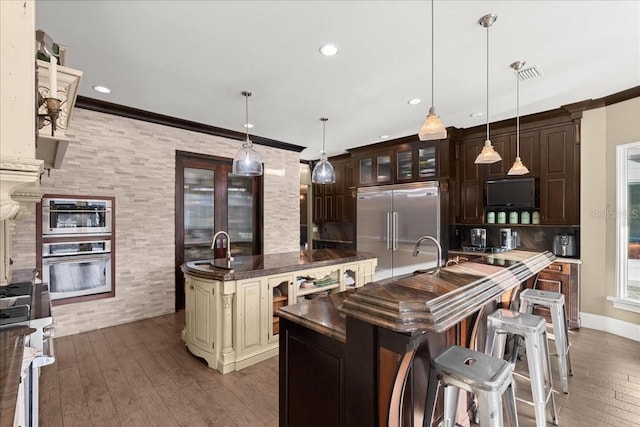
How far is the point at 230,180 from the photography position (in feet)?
16.8

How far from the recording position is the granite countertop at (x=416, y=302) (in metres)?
1.05

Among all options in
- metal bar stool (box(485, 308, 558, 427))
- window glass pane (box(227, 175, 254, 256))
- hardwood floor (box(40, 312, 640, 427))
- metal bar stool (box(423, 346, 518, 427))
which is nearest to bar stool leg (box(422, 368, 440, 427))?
metal bar stool (box(423, 346, 518, 427))

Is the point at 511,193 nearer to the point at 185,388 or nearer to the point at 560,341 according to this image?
the point at 560,341

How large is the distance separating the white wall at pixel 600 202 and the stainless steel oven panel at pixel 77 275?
5.91 m

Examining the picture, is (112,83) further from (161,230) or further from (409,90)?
(409,90)

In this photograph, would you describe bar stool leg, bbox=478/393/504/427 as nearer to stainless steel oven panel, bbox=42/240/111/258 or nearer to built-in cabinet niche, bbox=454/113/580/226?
built-in cabinet niche, bbox=454/113/580/226

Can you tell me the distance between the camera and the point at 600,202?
3727mm

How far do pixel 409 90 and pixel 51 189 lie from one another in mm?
4112

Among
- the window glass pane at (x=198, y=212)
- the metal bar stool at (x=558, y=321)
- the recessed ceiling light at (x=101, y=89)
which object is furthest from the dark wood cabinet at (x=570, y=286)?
the recessed ceiling light at (x=101, y=89)

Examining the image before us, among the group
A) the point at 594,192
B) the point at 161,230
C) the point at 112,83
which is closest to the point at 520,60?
the point at 594,192

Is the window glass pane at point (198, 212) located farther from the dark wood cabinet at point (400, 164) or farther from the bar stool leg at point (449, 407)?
the bar stool leg at point (449, 407)

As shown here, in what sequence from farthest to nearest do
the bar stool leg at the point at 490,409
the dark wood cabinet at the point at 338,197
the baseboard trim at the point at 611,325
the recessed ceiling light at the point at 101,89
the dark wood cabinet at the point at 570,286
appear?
the dark wood cabinet at the point at 338,197, the dark wood cabinet at the point at 570,286, the baseboard trim at the point at 611,325, the recessed ceiling light at the point at 101,89, the bar stool leg at the point at 490,409

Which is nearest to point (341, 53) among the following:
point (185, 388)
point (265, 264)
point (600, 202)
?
point (265, 264)

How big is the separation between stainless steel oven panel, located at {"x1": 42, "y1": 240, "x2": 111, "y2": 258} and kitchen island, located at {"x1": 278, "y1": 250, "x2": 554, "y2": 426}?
3.27 metres
